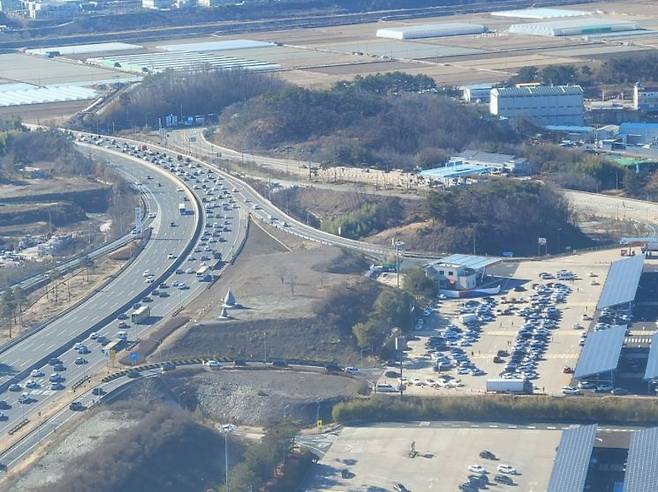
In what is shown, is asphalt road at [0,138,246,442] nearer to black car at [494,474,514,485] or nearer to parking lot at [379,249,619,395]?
parking lot at [379,249,619,395]

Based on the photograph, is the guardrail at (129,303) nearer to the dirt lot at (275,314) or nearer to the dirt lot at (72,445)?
the dirt lot at (275,314)

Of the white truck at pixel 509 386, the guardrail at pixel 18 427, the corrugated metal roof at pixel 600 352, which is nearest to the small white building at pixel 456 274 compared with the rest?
the corrugated metal roof at pixel 600 352

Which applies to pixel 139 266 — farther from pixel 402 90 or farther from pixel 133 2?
pixel 133 2

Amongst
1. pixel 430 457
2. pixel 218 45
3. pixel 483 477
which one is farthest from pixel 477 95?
pixel 483 477

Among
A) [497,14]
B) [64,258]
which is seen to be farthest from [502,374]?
[497,14]

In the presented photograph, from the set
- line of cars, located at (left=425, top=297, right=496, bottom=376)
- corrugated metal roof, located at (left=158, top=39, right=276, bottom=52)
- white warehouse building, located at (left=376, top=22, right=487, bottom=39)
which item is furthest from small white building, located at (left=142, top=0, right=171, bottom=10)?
line of cars, located at (left=425, top=297, right=496, bottom=376)

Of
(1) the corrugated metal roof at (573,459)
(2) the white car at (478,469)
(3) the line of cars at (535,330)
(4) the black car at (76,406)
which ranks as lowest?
(3) the line of cars at (535,330)
